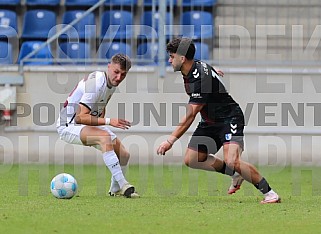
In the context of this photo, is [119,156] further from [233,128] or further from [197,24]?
[197,24]

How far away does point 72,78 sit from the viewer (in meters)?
15.9

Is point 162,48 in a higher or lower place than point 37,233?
higher

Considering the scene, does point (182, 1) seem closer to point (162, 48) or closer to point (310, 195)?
point (162, 48)

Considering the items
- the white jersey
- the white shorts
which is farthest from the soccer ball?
the white jersey

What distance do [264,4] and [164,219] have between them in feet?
31.6

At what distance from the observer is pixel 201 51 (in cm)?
1658

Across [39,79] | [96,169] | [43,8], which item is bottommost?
[96,169]

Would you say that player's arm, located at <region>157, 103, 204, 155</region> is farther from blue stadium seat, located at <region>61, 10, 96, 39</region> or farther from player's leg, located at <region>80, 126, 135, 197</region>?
blue stadium seat, located at <region>61, 10, 96, 39</region>

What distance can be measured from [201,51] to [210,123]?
626 cm

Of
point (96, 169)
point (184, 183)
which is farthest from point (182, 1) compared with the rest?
point (184, 183)

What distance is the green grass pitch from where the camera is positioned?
7.97 metres

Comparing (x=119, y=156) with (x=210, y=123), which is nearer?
(x=210, y=123)

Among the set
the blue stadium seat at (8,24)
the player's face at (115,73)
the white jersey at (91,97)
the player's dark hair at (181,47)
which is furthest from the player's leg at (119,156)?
the blue stadium seat at (8,24)

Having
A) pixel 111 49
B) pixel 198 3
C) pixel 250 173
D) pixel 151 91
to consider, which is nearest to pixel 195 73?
pixel 250 173
